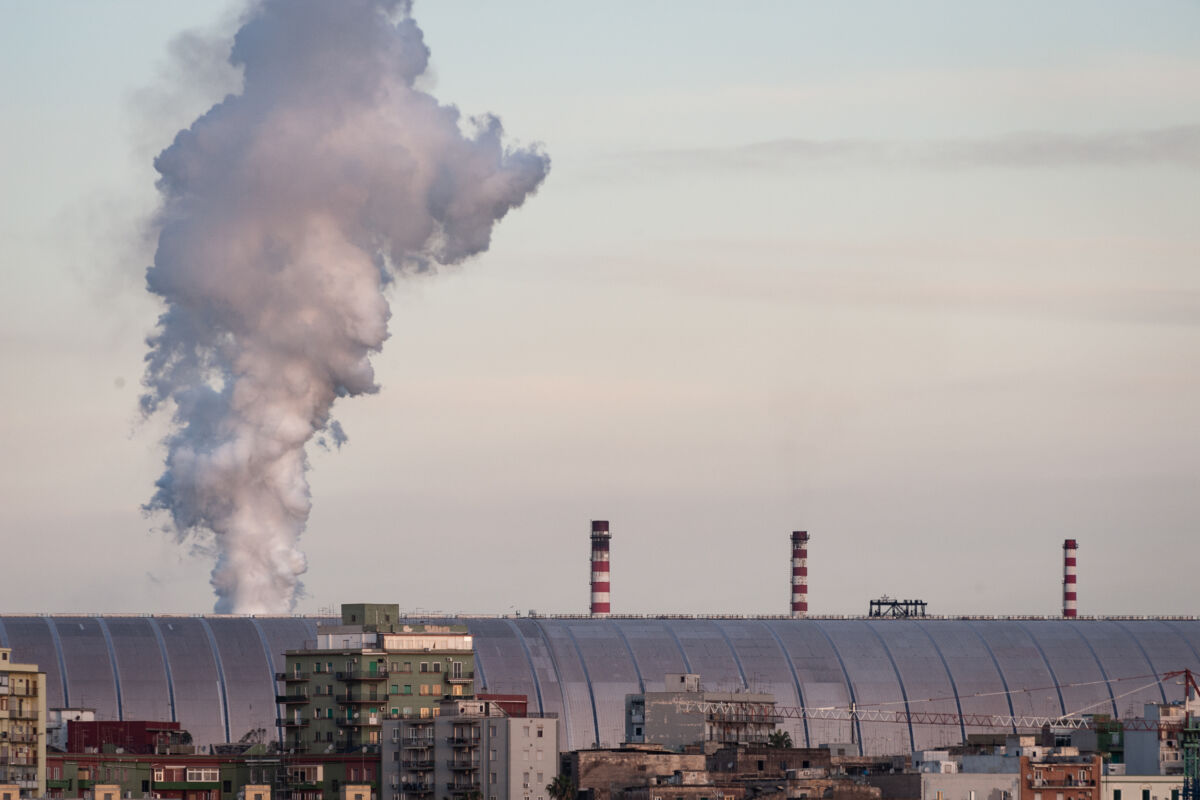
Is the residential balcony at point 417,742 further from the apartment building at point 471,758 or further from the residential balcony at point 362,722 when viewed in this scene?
the residential balcony at point 362,722

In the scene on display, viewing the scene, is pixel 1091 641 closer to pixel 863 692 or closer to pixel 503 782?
pixel 863 692

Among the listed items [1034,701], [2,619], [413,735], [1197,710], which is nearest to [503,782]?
[413,735]

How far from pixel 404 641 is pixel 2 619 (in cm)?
3032

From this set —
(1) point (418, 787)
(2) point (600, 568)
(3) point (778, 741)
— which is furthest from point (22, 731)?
(2) point (600, 568)

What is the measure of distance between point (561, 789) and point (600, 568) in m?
69.9

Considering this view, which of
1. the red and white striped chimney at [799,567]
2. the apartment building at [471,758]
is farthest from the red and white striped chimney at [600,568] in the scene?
the apartment building at [471,758]

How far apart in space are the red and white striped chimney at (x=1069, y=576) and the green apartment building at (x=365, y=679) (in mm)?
73369

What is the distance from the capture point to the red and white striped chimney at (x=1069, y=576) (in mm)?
181500

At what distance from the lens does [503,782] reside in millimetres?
101000

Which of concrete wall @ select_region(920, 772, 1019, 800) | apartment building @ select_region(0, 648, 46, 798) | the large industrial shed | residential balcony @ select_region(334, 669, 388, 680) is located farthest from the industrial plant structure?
concrete wall @ select_region(920, 772, 1019, 800)

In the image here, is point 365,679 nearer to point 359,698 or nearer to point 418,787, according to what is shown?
point 359,698

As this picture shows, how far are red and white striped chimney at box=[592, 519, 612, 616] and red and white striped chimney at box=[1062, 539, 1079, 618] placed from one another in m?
33.0

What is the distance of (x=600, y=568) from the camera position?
169m

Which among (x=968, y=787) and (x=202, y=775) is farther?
(x=202, y=775)
